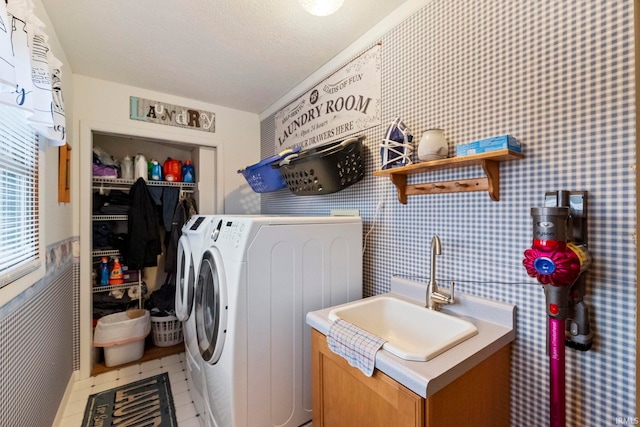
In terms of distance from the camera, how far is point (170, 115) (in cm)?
254

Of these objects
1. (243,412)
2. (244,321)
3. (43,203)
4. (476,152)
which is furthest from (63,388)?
(476,152)

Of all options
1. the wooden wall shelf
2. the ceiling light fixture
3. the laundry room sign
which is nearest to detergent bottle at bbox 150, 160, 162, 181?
the laundry room sign

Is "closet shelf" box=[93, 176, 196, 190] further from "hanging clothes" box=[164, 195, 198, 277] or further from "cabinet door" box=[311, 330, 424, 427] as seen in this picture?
"cabinet door" box=[311, 330, 424, 427]

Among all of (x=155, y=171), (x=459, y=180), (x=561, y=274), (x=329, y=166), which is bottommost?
(x=561, y=274)

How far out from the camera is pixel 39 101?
3.48 ft

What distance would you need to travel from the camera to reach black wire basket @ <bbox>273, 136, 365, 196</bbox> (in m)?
1.58

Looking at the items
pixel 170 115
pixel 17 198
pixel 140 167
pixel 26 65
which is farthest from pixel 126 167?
pixel 26 65

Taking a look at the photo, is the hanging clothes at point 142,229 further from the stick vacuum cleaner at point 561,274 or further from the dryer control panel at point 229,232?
the stick vacuum cleaner at point 561,274

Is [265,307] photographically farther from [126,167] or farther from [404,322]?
[126,167]

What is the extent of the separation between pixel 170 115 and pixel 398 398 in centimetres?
275

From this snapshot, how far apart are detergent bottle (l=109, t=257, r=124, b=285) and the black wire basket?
2.11 m

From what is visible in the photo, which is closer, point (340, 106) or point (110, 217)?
point (340, 106)

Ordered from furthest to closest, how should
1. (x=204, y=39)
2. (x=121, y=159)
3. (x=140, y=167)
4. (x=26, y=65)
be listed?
1. (x=121, y=159)
2. (x=140, y=167)
3. (x=204, y=39)
4. (x=26, y=65)

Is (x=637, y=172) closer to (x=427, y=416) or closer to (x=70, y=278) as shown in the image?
(x=427, y=416)
